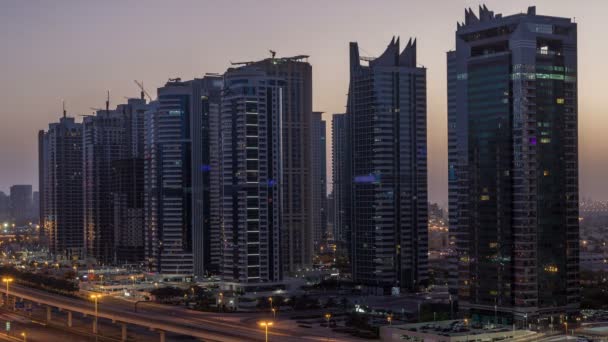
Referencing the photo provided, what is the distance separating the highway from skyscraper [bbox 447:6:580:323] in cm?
1747

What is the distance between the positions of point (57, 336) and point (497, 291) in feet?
145

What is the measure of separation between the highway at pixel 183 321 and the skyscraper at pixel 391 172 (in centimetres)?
2186

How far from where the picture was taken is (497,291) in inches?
3541

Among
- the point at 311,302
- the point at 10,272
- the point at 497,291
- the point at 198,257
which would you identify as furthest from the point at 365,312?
the point at 10,272

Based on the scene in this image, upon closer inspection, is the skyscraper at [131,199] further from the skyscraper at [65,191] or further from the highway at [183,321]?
the highway at [183,321]

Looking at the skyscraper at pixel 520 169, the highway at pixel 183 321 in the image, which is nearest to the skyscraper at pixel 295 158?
the highway at pixel 183 321

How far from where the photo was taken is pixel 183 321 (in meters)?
88.1

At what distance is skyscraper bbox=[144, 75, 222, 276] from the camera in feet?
448

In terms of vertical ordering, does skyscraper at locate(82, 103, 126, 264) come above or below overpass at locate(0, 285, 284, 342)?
above

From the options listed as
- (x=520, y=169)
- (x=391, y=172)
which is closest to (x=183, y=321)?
(x=520, y=169)

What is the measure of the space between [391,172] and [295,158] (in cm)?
2851

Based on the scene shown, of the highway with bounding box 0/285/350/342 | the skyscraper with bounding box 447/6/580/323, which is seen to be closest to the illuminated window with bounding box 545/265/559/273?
the skyscraper with bounding box 447/6/580/323

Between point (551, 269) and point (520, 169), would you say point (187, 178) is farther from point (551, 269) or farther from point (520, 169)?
point (551, 269)

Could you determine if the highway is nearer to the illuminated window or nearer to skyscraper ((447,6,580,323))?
skyscraper ((447,6,580,323))
